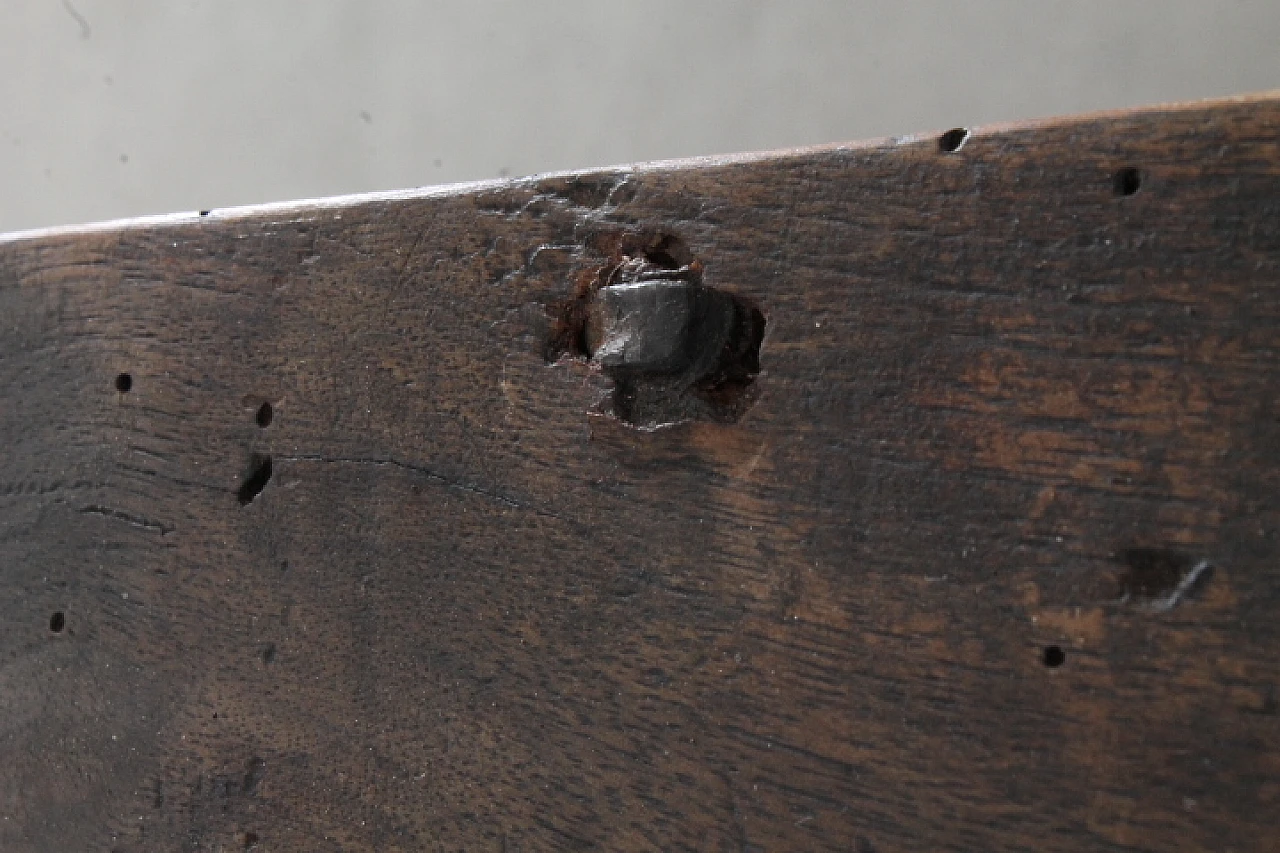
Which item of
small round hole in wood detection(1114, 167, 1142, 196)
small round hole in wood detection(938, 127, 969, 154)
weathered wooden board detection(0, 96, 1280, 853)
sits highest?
small round hole in wood detection(938, 127, 969, 154)

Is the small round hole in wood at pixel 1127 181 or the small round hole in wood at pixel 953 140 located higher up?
the small round hole in wood at pixel 953 140

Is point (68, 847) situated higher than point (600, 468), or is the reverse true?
point (600, 468)

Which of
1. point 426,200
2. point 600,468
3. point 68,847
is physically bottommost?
point 68,847

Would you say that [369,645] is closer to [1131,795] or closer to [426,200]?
[426,200]

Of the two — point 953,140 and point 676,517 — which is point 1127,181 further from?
point 676,517

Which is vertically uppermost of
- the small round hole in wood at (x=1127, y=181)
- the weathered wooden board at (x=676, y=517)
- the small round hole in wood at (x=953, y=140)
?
the small round hole in wood at (x=953, y=140)

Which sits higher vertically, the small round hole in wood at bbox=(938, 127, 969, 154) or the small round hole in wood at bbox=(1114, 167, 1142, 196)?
the small round hole in wood at bbox=(938, 127, 969, 154)

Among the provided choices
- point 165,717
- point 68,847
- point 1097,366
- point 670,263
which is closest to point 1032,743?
point 1097,366

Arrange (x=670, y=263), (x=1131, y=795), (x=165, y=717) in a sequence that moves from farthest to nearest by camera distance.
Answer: (x=165, y=717) → (x=670, y=263) → (x=1131, y=795)

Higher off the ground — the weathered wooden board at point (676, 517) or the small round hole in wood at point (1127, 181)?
the small round hole in wood at point (1127, 181)
